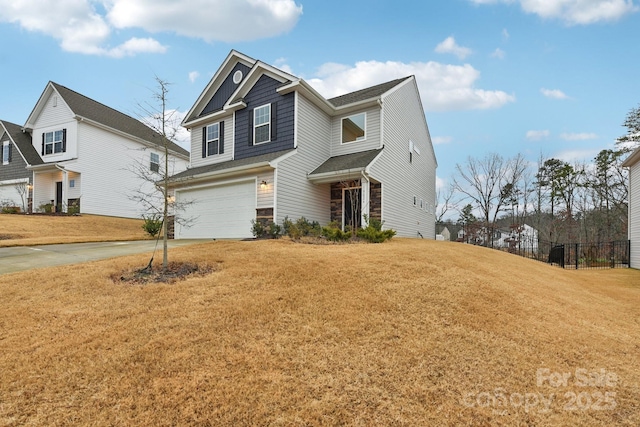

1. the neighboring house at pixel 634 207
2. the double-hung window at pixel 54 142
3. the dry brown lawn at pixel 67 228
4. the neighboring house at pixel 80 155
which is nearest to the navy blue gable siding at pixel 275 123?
the dry brown lawn at pixel 67 228

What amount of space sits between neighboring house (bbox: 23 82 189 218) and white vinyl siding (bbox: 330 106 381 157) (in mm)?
11473

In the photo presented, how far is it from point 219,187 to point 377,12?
10103 mm

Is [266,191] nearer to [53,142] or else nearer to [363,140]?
[363,140]

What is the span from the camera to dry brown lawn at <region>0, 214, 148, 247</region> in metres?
12.7

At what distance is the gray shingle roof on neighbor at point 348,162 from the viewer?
1166 centimetres

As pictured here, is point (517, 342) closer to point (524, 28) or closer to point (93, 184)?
point (524, 28)

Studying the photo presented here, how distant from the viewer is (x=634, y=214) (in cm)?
1391

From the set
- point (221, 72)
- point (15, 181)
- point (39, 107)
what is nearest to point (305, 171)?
point (221, 72)

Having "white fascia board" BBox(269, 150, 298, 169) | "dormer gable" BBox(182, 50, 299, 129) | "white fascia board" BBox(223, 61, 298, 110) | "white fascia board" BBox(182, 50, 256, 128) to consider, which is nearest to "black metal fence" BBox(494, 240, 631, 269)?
"white fascia board" BBox(269, 150, 298, 169)

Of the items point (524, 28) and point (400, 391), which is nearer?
point (400, 391)

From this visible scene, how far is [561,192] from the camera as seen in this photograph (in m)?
24.6

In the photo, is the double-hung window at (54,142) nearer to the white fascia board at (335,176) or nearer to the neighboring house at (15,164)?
the neighboring house at (15,164)

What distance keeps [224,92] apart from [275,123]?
4514 millimetres

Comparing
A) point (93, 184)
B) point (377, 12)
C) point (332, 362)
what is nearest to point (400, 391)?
point (332, 362)
